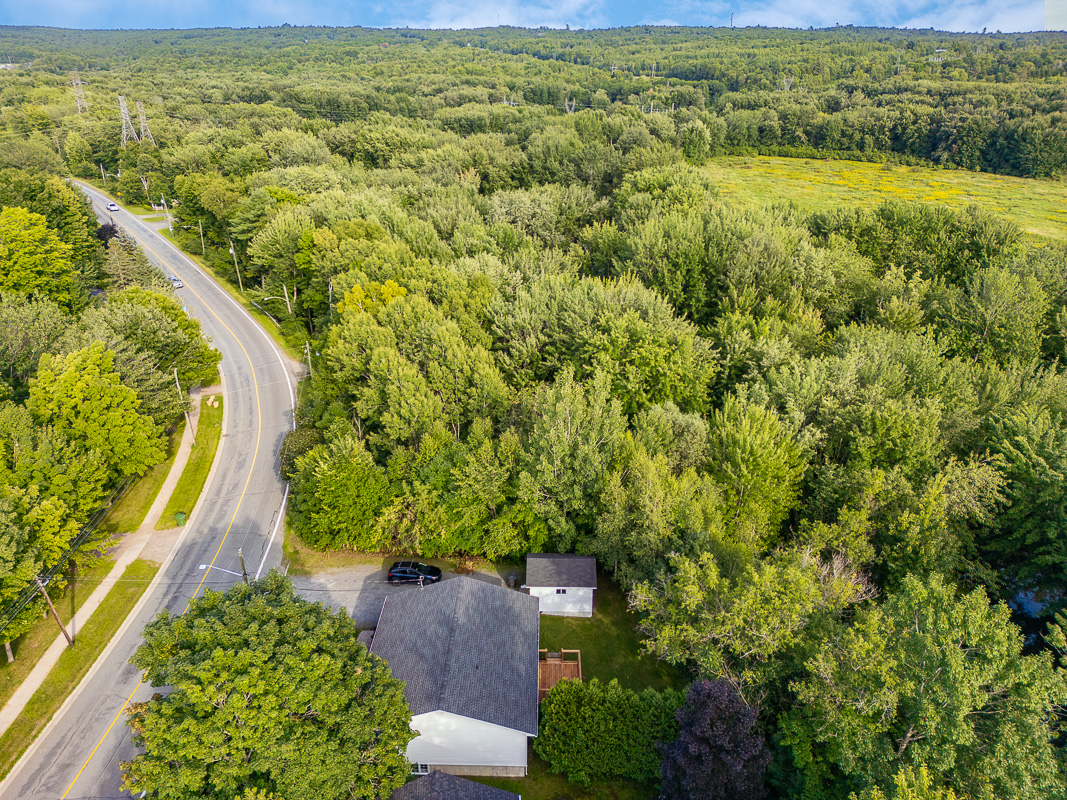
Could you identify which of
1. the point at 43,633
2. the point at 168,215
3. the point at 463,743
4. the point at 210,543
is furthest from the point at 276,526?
the point at 168,215

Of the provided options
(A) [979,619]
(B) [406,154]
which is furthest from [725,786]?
(B) [406,154]

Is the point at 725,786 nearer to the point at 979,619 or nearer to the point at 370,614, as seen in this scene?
the point at 979,619

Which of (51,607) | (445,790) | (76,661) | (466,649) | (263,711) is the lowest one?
(76,661)

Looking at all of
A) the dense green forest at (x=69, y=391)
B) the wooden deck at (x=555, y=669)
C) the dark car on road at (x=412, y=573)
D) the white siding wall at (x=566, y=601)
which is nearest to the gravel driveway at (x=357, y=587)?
the dark car on road at (x=412, y=573)

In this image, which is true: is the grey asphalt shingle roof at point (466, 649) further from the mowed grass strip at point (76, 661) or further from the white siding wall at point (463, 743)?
the mowed grass strip at point (76, 661)

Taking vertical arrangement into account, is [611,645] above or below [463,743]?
below

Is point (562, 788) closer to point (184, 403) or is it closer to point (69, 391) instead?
point (69, 391)
